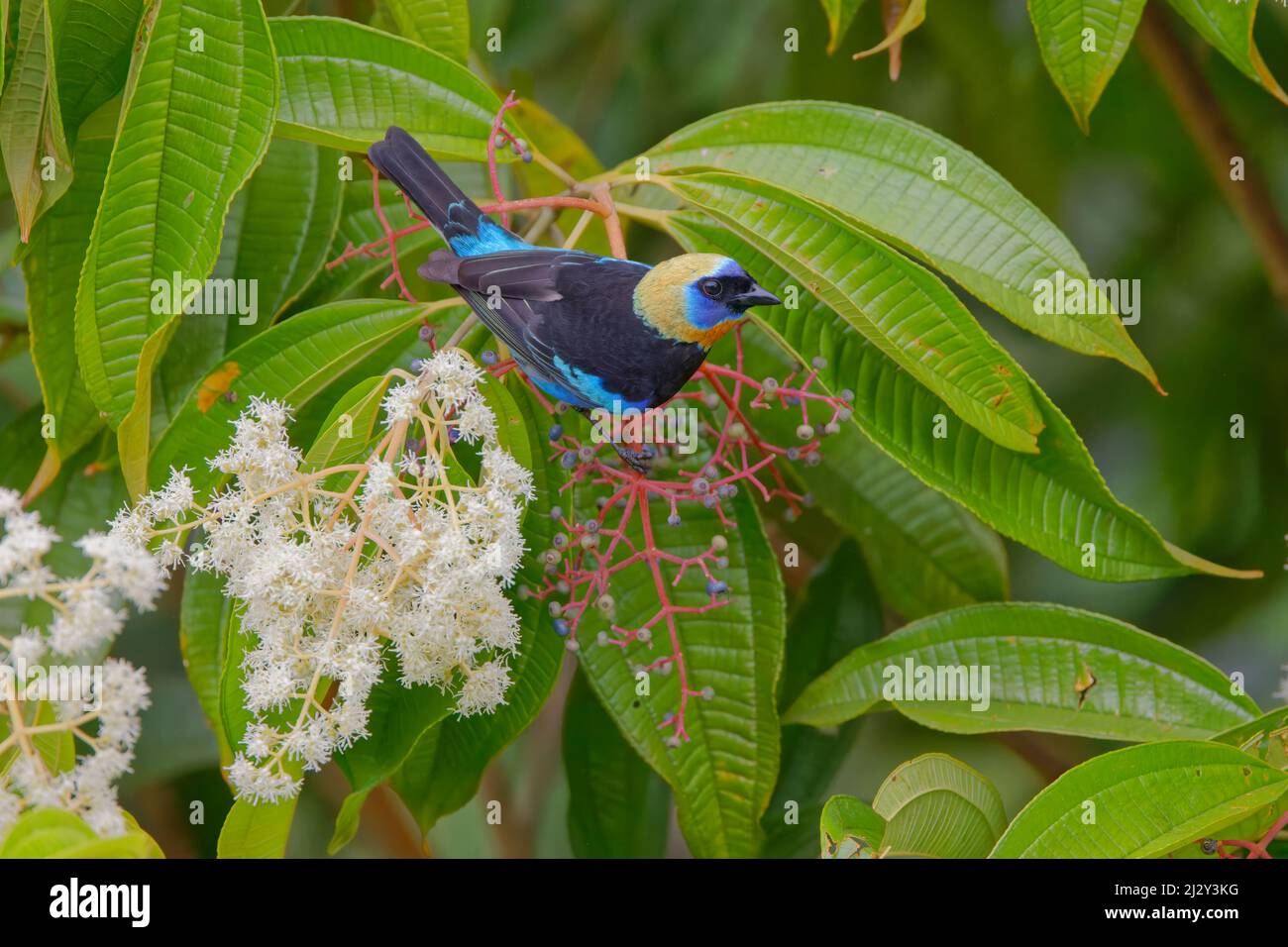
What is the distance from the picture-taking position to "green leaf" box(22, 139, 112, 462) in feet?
3.42

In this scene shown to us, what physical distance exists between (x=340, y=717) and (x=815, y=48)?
3.67 feet

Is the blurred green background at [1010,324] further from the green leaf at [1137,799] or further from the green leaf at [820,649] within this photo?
the green leaf at [1137,799]

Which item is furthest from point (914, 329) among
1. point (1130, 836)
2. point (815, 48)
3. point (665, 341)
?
point (815, 48)

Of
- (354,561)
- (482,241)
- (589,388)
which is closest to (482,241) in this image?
(482,241)

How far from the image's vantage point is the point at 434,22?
1089 mm

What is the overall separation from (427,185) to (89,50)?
0.32 m

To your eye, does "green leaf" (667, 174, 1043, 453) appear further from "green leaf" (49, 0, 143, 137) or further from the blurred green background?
"green leaf" (49, 0, 143, 137)

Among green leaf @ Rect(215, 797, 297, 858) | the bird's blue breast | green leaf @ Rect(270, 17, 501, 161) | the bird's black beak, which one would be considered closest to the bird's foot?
the bird's blue breast

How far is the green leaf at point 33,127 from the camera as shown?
943mm

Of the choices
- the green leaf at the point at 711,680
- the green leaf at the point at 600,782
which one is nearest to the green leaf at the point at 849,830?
the green leaf at the point at 711,680

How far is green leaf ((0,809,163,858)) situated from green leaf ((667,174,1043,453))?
648 millimetres

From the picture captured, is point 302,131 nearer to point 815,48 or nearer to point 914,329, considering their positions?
point 914,329

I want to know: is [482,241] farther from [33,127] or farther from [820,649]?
[820,649]

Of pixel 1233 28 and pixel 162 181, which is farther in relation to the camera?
pixel 1233 28
